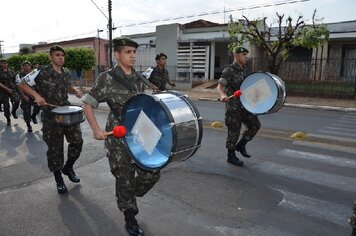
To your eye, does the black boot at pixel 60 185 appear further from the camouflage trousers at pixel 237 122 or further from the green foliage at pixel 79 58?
the green foliage at pixel 79 58

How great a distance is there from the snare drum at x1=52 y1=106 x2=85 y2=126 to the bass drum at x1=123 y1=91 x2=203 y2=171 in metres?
1.47

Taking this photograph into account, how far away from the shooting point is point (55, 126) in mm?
4844

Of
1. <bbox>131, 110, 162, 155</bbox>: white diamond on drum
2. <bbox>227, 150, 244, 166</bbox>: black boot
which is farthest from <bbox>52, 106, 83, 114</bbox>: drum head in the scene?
<bbox>227, 150, 244, 166</bbox>: black boot

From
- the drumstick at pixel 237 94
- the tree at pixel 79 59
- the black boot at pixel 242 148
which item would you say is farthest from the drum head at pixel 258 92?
the tree at pixel 79 59

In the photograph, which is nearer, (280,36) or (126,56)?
(126,56)

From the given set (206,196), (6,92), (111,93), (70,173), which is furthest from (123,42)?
(6,92)

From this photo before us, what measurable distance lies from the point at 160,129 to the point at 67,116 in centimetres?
190

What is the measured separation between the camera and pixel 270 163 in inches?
241

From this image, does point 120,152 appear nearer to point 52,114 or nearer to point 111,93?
point 111,93

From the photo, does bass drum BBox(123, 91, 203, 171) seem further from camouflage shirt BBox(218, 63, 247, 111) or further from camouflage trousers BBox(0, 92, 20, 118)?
camouflage trousers BBox(0, 92, 20, 118)

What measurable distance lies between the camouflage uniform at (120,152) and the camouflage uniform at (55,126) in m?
1.46

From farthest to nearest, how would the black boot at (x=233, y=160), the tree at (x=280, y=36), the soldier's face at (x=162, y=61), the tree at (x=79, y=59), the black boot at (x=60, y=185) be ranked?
the tree at (x=79, y=59) < the tree at (x=280, y=36) < the soldier's face at (x=162, y=61) < the black boot at (x=233, y=160) < the black boot at (x=60, y=185)

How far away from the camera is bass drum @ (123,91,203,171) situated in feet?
9.95

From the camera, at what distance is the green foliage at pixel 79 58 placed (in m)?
35.3
